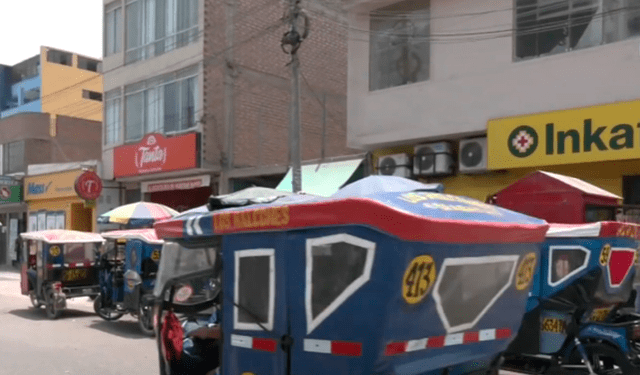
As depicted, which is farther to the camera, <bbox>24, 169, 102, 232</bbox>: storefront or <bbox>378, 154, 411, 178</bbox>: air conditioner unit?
<bbox>24, 169, 102, 232</bbox>: storefront

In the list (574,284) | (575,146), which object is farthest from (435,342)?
(575,146)

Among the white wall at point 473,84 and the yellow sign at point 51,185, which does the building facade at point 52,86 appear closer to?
the yellow sign at point 51,185

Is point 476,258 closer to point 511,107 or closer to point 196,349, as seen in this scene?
point 196,349

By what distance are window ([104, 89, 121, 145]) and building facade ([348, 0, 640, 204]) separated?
38.2 ft

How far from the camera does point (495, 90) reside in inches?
516

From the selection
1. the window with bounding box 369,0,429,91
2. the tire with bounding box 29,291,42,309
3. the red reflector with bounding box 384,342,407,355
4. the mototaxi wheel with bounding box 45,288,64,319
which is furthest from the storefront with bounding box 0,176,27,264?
the red reflector with bounding box 384,342,407,355

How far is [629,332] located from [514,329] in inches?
117

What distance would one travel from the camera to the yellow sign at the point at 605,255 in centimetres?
624

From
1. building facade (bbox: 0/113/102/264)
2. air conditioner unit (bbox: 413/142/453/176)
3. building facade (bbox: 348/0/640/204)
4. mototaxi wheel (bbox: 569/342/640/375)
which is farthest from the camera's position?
building facade (bbox: 0/113/102/264)

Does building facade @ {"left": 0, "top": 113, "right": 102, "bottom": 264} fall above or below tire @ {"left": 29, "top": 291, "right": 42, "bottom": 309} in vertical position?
above

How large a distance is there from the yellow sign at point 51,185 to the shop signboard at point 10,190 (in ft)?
1.23

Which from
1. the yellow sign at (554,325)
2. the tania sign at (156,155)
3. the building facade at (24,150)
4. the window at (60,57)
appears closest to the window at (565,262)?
the yellow sign at (554,325)

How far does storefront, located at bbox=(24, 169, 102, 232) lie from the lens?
26.0m

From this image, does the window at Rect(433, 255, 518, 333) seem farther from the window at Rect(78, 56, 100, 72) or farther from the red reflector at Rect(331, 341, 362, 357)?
the window at Rect(78, 56, 100, 72)
